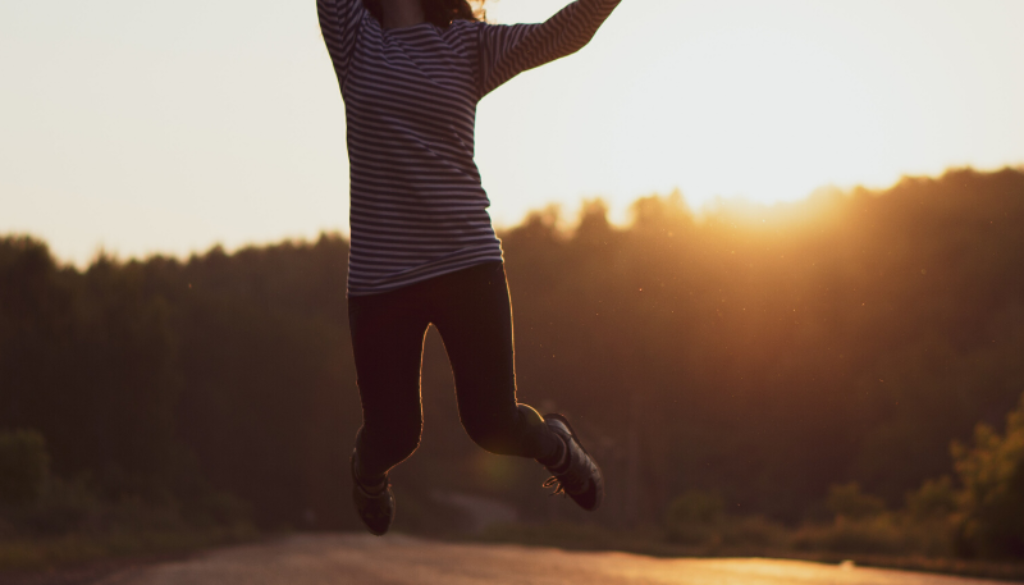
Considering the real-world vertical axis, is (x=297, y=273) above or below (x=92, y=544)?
above

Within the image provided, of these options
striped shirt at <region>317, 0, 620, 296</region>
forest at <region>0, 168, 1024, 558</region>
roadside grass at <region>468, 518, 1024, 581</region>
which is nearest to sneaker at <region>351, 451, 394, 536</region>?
striped shirt at <region>317, 0, 620, 296</region>

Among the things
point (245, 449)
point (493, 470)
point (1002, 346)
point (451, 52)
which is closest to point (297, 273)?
point (493, 470)

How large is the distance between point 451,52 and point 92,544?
103ft

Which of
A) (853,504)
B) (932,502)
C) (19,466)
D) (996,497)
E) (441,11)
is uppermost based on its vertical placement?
(441,11)

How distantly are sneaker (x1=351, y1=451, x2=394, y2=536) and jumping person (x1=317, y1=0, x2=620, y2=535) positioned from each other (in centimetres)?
26

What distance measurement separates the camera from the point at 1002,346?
53250mm

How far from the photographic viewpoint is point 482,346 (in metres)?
2.61

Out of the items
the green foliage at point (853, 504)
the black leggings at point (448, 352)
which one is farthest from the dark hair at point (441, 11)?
the green foliage at point (853, 504)

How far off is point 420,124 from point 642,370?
171ft

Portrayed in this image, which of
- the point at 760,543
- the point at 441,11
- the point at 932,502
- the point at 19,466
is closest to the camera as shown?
the point at 441,11

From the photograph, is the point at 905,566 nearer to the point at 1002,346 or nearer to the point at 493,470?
the point at 1002,346

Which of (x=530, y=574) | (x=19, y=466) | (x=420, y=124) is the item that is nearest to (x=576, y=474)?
(x=420, y=124)

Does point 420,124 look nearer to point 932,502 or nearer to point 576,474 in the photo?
point 576,474

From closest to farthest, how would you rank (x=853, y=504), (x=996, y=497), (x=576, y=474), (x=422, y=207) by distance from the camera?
(x=422, y=207) < (x=576, y=474) < (x=996, y=497) < (x=853, y=504)
